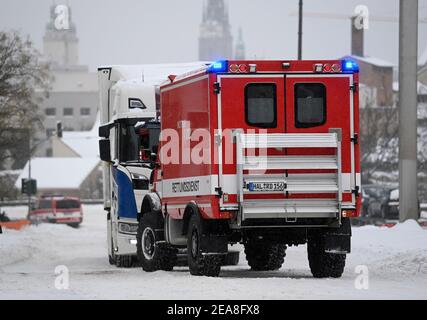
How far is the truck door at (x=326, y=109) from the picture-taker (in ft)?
64.0

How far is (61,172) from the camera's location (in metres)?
142

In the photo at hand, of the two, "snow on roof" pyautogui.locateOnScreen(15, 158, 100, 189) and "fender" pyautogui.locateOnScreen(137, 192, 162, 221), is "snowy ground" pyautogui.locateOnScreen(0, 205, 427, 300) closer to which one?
"fender" pyautogui.locateOnScreen(137, 192, 162, 221)

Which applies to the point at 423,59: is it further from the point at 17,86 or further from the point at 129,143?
the point at 129,143

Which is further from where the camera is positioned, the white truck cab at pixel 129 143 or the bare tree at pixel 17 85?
the bare tree at pixel 17 85

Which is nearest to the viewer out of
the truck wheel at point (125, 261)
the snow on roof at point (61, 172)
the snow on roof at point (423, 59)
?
the truck wheel at point (125, 261)

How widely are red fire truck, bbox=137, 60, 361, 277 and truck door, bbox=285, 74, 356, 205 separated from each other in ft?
0.05

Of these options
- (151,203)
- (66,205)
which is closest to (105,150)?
(151,203)

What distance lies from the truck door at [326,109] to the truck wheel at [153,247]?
12.4ft

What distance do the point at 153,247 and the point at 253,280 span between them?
144 inches

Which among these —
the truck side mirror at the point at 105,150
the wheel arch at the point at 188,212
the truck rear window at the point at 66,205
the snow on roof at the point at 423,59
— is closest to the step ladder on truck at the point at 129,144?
the truck side mirror at the point at 105,150

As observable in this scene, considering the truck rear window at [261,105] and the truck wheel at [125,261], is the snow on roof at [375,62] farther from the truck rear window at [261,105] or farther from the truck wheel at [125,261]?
the truck rear window at [261,105]

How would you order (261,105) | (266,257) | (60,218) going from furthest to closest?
(60,218), (266,257), (261,105)

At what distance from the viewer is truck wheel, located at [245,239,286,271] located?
934 inches
